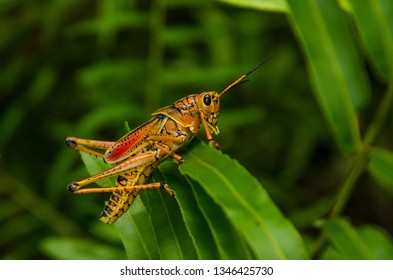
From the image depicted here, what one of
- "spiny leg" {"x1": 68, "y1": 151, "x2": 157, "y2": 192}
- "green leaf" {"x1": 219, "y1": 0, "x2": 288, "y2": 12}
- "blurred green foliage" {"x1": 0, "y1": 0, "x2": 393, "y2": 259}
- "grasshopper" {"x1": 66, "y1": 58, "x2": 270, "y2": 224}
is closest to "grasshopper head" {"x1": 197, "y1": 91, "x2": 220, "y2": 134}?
"grasshopper" {"x1": 66, "y1": 58, "x2": 270, "y2": 224}

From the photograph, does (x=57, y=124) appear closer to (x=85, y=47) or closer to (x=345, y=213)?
(x=85, y=47)

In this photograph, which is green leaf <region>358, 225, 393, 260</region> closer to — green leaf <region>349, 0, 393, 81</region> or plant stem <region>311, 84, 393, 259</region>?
plant stem <region>311, 84, 393, 259</region>

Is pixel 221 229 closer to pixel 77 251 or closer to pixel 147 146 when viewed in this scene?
pixel 147 146

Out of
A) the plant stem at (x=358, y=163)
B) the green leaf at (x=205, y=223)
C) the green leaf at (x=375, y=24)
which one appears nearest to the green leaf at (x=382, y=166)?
→ the plant stem at (x=358, y=163)

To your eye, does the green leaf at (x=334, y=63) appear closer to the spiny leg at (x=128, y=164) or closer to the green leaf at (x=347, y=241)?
the green leaf at (x=347, y=241)

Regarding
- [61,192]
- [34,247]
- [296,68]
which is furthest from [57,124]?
[296,68]

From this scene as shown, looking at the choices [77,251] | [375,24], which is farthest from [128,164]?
[77,251]
